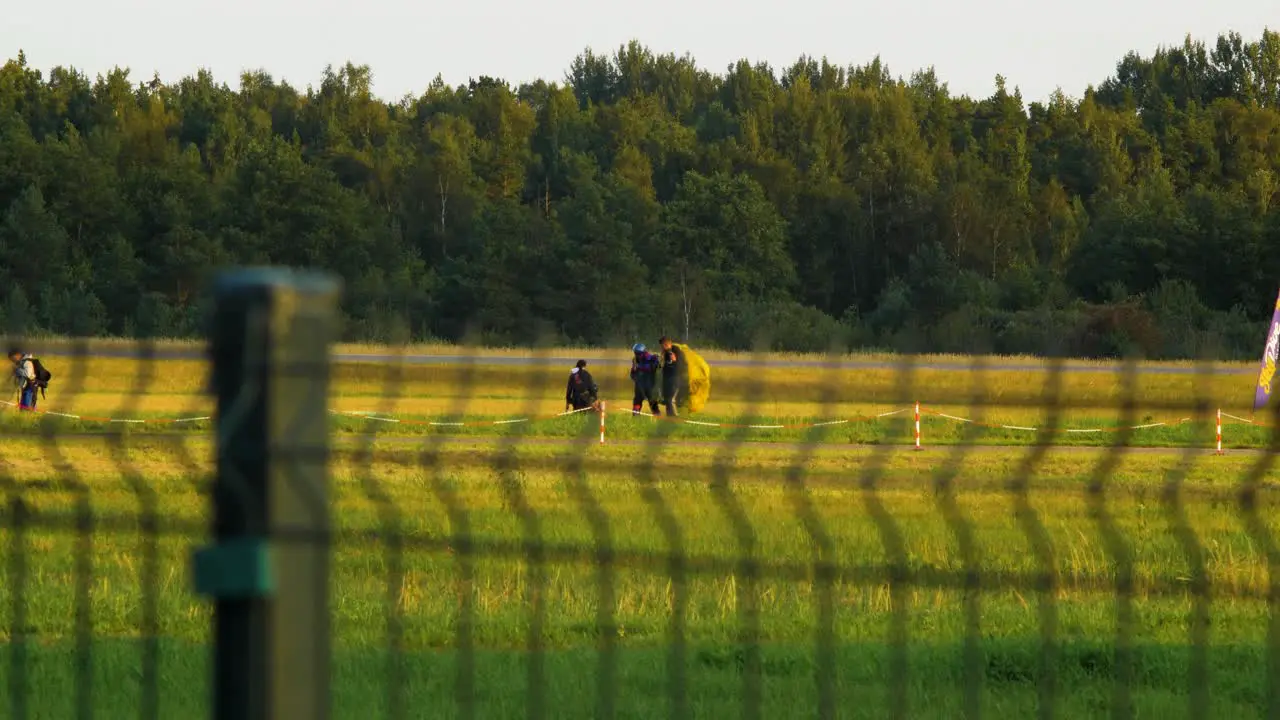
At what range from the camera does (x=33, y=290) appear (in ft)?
185

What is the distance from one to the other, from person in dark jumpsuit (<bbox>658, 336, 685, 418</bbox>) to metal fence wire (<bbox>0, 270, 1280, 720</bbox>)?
25.0ft

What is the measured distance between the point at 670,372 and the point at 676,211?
4016 centimetres

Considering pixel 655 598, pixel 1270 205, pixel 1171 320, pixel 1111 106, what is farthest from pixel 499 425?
pixel 1111 106

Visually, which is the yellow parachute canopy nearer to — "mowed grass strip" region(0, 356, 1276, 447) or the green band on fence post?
"mowed grass strip" region(0, 356, 1276, 447)

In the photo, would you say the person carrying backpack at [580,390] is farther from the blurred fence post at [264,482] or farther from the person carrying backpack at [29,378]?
the blurred fence post at [264,482]

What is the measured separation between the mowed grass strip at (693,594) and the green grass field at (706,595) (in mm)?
25

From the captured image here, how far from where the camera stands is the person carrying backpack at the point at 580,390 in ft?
81.5

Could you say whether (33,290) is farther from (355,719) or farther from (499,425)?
(355,719)

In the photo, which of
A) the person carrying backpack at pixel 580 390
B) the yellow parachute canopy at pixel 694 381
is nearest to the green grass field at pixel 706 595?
the person carrying backpack at pixel 580 390

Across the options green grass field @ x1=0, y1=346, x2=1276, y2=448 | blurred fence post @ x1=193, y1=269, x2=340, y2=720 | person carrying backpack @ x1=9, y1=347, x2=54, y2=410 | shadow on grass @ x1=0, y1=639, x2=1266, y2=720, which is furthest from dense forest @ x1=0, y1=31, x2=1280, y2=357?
blurred fence post @ x1=193, y1=269, x2=340, y2=720

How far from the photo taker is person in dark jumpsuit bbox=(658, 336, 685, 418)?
24797 millimetres

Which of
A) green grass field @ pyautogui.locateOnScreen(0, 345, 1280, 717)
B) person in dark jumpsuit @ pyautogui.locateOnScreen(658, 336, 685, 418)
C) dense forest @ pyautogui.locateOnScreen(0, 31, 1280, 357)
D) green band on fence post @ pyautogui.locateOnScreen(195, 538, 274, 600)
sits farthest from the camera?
dense forest @ pyautogui.locateOnScreen(0, 31, 1280, 357)

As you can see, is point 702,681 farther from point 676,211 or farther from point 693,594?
point 676,211

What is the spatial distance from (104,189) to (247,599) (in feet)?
204
